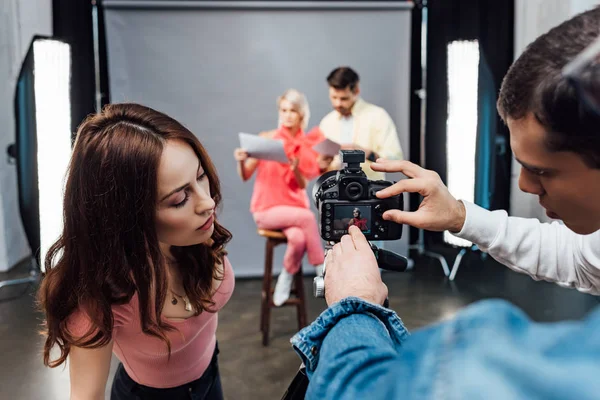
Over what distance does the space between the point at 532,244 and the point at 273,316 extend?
2298 mm

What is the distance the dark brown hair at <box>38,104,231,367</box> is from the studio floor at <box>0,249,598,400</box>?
1267mm

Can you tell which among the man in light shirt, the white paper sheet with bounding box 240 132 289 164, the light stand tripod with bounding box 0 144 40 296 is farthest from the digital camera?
the light stand tripod with bounding box 0 144 40 296

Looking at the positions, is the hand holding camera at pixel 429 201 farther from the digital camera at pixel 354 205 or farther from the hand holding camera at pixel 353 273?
the hand holding camera at pixel 353 273

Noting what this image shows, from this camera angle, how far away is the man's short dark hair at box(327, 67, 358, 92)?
334 cm

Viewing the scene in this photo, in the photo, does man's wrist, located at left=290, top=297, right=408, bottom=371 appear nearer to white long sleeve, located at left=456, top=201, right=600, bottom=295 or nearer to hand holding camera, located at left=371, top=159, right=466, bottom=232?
hand holding camera, located at left=371, top=159, right=466, bottom=232

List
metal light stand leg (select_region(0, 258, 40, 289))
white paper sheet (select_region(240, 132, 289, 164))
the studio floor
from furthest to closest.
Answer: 1. metal light stand leg (select_region(0, 258, 40, 289))
2. white paper sheet (select_region(240, 132, 289, 164))
3. the studio floor

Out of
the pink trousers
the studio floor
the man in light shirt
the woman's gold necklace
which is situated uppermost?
the man in light shirt

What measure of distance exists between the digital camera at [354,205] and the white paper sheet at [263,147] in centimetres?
172

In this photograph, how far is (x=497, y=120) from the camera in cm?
395

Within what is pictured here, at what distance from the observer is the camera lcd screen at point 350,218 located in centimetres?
100

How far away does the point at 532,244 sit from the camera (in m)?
1.13

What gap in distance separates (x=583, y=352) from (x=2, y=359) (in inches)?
113

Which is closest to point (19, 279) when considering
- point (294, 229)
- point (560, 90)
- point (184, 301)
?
point (294, 229)

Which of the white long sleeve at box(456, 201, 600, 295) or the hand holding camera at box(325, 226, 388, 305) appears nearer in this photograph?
the hand holding camera at box(325, 226, 388, 305)
